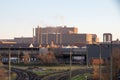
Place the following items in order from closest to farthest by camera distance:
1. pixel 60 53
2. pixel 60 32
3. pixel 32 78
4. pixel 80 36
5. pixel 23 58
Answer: pixel 32 78 < pixel 23 58 < pixel 60 53 < pixel 80 36 < pixel 60 32

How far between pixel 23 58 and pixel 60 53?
37.9ft

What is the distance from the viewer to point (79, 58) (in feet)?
322

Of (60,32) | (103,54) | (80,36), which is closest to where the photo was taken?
(103,54)

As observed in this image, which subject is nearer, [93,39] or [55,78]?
[55,78]

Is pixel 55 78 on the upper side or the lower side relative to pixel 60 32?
lower

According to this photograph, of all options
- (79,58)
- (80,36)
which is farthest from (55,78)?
(80,36)

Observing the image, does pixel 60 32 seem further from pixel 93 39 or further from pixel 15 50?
pixel 15 50

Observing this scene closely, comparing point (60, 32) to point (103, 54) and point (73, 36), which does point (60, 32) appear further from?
point (103, 54)

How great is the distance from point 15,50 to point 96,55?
2910cm

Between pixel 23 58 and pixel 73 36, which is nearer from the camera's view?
pixel 23 58

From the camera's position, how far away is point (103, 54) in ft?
255

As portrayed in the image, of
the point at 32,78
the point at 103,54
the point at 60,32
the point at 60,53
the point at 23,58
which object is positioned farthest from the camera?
the point at 60,32

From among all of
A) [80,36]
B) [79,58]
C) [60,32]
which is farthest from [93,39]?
[79,58]

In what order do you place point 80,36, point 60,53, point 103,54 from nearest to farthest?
point 103,54, point 60,53, point 80,36
